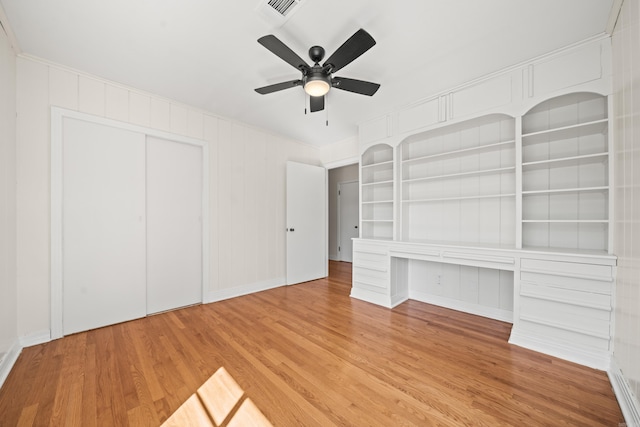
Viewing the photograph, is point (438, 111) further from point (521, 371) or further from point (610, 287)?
point (521, 371)

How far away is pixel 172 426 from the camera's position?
1375mm

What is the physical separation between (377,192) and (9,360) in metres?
4.13

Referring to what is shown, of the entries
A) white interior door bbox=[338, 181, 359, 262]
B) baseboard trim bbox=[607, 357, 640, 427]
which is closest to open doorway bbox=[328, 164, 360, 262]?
white interior door bbox=[338, 181, 359, 262]

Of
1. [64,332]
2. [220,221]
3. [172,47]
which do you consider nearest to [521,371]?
[220,221]

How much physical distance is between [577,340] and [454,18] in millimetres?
2682

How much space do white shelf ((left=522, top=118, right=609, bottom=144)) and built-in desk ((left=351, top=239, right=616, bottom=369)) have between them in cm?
108

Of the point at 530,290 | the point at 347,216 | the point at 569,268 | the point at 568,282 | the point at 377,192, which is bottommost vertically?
the point at 530,290

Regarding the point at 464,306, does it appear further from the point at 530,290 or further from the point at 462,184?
the point at 462,184

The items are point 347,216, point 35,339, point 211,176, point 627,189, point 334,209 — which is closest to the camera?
point 627,189

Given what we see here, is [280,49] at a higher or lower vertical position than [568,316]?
higher

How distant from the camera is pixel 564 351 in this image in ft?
6.64

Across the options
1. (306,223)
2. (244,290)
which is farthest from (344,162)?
(244,290)

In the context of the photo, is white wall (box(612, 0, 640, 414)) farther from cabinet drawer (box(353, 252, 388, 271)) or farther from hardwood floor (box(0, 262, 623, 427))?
cabinet drawer (box(353, 252, 388, 271))

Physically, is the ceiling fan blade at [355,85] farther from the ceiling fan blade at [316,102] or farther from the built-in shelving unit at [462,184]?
the built-in shelving unit at [462,184]
